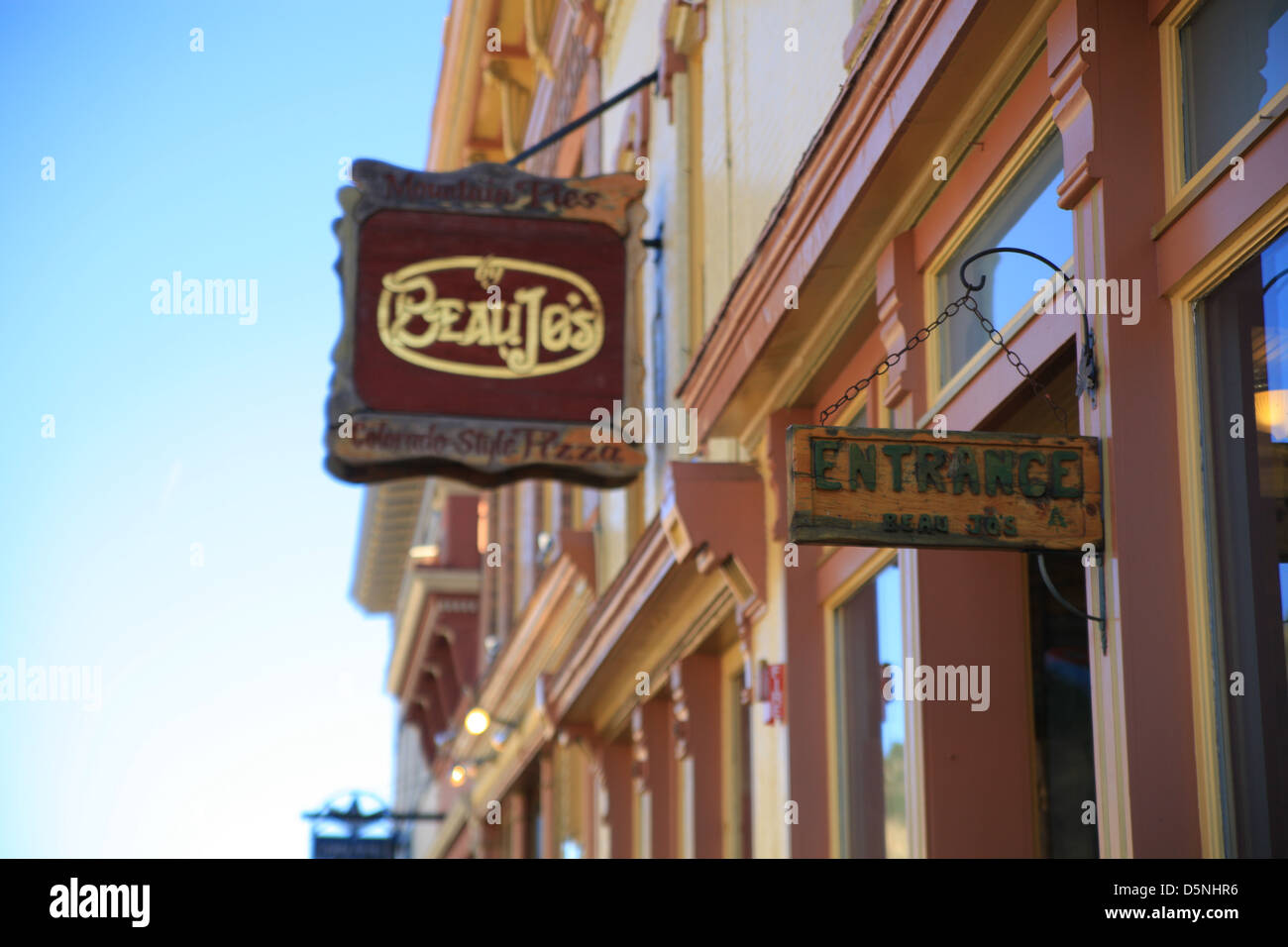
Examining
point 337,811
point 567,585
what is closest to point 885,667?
point 567,585

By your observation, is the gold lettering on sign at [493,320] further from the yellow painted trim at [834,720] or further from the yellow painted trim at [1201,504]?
the yellow painted trim at [1201,504]

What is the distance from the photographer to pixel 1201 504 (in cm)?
502

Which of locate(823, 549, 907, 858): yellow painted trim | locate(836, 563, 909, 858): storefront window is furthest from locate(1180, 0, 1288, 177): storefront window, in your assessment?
locate(823, 549, 907, 858): yellow painted trim

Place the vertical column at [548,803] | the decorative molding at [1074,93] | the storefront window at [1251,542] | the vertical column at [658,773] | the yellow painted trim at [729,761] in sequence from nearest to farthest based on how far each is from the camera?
the storefront window at [1251,542], the decorative molding at [1074,93], the yellow painted trim at [729,761], the vertical column at [658,773], the vertical column at [548,803]

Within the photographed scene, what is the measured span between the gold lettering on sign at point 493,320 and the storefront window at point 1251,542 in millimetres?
6485

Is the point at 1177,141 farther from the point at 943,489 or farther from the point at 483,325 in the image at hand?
the point at 483,325

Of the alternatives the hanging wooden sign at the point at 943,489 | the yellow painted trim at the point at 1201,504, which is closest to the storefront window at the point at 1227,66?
the yellow painted trim at the point at 1201,504

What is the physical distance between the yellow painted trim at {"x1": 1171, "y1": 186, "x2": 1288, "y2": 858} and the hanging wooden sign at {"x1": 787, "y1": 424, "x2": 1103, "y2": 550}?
25 cm

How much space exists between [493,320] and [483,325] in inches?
2.8

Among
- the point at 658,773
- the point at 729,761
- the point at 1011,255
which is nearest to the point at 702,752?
the point at 729,761

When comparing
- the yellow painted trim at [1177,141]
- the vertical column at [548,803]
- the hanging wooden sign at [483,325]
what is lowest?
the vertical column at [548,803]

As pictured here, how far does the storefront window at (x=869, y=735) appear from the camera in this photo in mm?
8375
